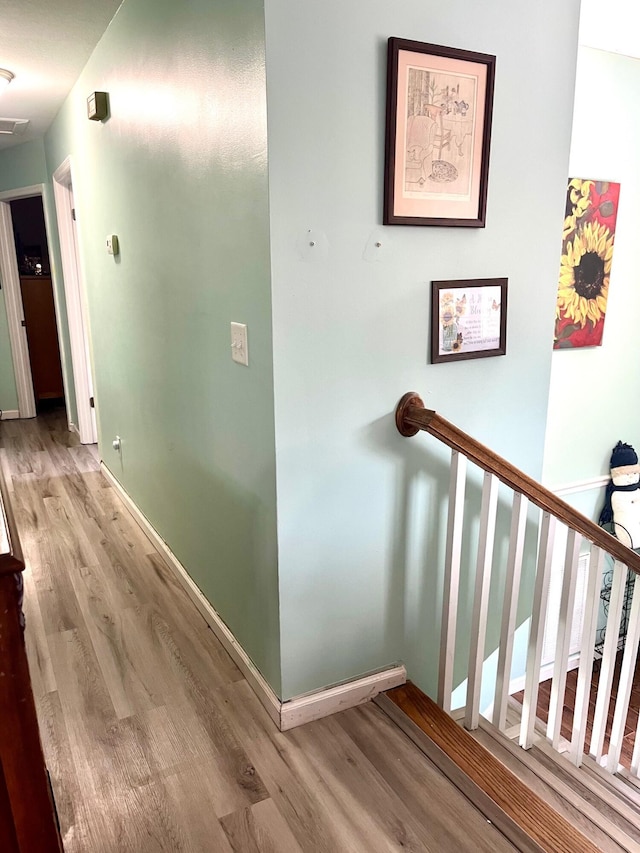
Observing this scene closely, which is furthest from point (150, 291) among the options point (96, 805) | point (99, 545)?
point (96, 805)

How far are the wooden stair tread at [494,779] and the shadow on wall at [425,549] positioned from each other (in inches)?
7.0

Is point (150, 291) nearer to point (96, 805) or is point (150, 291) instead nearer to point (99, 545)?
point (99, 545)

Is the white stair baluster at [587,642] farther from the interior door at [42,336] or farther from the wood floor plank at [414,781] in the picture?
the interior door at [42,336]

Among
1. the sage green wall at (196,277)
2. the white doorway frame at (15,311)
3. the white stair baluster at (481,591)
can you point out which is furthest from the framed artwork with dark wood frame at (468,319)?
the white doorway frame at (15,311)

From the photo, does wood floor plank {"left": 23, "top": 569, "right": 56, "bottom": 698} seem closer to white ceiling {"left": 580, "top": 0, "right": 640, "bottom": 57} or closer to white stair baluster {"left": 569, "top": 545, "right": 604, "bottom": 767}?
white stair baluster {"left": 569, "top": 545, "right": 604, "bottom": 767}

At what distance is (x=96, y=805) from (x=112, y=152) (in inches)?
104

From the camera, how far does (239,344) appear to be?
6.20ft

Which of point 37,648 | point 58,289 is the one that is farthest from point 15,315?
point 37,648

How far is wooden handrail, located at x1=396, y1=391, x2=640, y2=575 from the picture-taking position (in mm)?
1768

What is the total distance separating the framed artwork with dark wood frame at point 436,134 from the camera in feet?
5.66

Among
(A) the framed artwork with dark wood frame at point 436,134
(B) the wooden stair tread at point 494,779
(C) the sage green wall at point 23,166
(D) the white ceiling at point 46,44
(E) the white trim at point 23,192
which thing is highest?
(D) the white ceiling at point 46,44

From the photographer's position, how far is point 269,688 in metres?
2.00

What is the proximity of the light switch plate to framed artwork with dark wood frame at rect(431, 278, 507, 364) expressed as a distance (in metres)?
0.57

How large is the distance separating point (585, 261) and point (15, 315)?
4633mm
